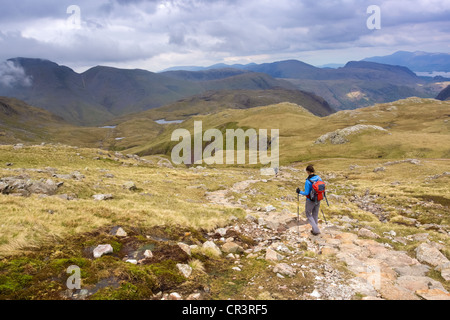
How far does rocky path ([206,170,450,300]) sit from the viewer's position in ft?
30.3

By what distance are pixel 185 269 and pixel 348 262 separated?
7759mm

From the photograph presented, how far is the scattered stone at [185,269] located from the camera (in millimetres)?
9773

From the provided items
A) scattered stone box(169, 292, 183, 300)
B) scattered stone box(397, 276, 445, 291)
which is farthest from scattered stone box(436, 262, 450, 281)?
scattered stone box(169, 292, 183, 300)

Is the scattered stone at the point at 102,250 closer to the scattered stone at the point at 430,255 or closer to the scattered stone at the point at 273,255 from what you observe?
the scattered stone at the point at 273,255

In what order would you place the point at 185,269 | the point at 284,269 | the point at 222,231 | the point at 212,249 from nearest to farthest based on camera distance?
1. the point at 185,269
2. the point at 284,269
3. the point at 212,249
4. the point at 222,231

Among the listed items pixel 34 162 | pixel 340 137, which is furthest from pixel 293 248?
pixel 340 137

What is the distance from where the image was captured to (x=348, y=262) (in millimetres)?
11789

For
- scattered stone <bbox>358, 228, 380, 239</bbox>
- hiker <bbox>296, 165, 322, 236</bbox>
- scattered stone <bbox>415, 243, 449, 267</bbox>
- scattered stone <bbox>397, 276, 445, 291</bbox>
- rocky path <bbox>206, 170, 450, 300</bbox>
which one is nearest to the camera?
rocky path <bbox>206, 170, 450, 300</bbox>

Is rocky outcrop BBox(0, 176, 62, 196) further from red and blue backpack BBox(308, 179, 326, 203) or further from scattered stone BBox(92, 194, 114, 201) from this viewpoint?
red and blue backpack BBox(308, 179, 326, 203)

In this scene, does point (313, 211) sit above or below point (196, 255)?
above

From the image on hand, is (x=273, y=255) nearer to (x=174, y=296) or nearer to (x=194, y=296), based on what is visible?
(x=194, y=296)

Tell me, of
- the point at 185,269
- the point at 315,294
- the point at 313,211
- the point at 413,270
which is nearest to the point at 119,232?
the point at 185,269

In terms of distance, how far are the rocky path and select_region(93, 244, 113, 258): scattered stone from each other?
6766 mm

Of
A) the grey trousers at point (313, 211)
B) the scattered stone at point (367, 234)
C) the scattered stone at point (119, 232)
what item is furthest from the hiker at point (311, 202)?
the scattered stone at point (119, 232)
